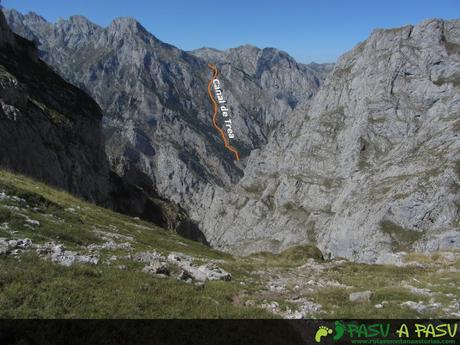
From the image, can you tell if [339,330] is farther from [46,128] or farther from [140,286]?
[46,128]

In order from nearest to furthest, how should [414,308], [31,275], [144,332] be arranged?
1. [144,332]
2. [31,275]
3. [414,308]

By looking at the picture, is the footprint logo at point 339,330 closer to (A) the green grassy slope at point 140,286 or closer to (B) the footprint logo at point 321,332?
(B) the footprint logo at point 321,332

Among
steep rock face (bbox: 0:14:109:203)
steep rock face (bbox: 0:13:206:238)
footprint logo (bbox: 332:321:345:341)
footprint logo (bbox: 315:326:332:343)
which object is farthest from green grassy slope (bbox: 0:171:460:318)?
steep rock face (bbox: 0:13:206:238)

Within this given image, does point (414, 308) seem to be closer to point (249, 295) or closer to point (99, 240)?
point (249, 295)

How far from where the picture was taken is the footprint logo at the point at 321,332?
19112mm

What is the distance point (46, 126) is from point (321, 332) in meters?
77.7

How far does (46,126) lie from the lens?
8494cm

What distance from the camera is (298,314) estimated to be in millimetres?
21344

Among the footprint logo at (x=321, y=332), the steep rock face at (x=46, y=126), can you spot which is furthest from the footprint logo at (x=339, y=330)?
the steep rock face at (x=46, y=126)

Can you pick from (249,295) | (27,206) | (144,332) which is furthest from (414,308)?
(27,206)

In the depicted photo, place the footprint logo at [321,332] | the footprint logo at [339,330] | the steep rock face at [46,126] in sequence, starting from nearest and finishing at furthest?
1. the footprint logo at [321,332]
2. the footprint logo at [339,330]
3. the steep rock face at [46,126]

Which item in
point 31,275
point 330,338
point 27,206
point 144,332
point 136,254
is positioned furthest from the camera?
point 27,206

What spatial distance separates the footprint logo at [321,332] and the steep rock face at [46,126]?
5254 centimetres

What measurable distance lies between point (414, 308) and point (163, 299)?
43.4 ft
